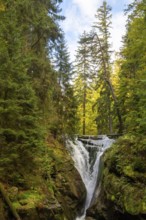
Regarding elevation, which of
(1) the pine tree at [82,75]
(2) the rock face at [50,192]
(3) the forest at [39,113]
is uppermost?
(1) the pine tree at [82,75]

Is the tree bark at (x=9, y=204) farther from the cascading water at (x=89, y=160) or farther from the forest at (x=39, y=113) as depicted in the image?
the cascading water at (x=89, y=160)

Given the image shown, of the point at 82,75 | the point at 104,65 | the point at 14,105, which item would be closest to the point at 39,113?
the point at 14,105

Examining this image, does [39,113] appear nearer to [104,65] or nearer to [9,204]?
[9,204]

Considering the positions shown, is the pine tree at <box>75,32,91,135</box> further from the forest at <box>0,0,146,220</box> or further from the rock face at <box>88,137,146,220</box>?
the rock face at <box>88,137,146,220</box>

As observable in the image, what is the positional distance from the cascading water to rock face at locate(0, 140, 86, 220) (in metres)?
0.63

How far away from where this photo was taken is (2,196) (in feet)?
29.6

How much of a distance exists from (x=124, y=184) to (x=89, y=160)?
7076 millimetres

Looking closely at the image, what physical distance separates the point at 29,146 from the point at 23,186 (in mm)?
1725

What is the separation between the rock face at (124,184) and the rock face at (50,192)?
1591mm

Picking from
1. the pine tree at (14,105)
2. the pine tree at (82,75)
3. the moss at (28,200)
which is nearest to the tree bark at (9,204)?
the moss at (28,200)

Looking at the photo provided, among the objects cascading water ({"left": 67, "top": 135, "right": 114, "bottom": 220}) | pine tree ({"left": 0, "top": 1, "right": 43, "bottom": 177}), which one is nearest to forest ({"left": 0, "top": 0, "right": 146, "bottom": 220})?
pine tree ({"left": 0, "top": 1, "right": 43, "bottom": 177})

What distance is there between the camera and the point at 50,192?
12.6m

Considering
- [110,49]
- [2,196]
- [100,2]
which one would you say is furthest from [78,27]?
[2,196]

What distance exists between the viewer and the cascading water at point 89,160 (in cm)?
1816
